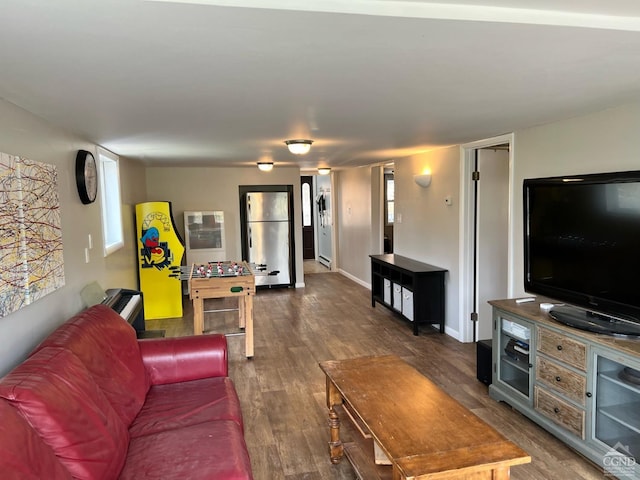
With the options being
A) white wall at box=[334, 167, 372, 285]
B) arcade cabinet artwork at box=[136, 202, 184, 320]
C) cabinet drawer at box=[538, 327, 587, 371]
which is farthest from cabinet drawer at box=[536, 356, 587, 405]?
white wall at box=[334, 167, 372, 285]

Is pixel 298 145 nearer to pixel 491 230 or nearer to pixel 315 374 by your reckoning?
pixel 315 374

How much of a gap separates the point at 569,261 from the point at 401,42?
80.6 inches

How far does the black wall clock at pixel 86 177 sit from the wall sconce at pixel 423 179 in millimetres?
3549

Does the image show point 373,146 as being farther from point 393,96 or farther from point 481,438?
point 481,438

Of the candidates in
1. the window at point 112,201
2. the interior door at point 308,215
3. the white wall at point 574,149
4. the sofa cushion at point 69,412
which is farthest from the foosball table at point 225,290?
the interior door at point 308,215

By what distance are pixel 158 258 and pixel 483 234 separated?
405 cm

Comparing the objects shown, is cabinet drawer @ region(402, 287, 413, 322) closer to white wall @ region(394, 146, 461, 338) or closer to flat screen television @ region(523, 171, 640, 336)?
white wall @ region(394, 146, 461, 338)

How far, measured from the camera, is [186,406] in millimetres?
2471

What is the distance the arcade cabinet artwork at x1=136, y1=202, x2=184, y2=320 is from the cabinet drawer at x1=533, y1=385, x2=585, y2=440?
445 centimetres

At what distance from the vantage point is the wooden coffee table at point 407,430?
176 cm

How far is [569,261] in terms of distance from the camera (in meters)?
2.95

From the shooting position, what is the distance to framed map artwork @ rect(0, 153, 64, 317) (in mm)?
2215

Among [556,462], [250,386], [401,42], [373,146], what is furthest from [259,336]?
[401,42]

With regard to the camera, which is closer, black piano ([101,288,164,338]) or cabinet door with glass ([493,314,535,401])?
cabinet door with glass ([493,314,535,401])
